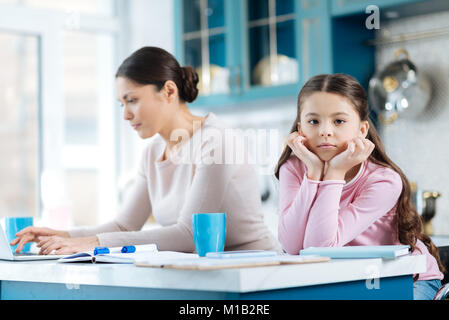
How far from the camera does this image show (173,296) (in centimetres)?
107

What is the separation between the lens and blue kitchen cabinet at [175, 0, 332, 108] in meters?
3.17

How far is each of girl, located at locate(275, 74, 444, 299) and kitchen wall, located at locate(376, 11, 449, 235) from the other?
1.46 m

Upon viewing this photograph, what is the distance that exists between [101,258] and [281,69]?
224cm

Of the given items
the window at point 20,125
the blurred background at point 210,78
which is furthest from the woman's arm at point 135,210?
the window at point 20,125

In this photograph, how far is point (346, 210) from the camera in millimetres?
1550

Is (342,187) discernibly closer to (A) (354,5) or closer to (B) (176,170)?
(B) (176,170)

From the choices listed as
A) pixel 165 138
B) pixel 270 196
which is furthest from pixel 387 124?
pixel 165 138

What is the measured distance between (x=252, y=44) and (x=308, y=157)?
204cm

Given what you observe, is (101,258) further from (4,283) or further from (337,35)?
(337,35)

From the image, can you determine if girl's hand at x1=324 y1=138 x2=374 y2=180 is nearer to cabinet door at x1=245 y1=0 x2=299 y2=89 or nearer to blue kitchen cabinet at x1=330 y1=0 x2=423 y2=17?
blue kitchen cabinet at x1=330 y1=0 x2=423 y2=17

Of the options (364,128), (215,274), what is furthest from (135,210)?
(215,274)

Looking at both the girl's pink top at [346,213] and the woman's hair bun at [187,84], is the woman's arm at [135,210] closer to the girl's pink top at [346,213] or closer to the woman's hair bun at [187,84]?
the woman's hair bun at [187,84]

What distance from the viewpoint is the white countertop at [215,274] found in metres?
0.98

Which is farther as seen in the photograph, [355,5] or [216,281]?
[355,5]
